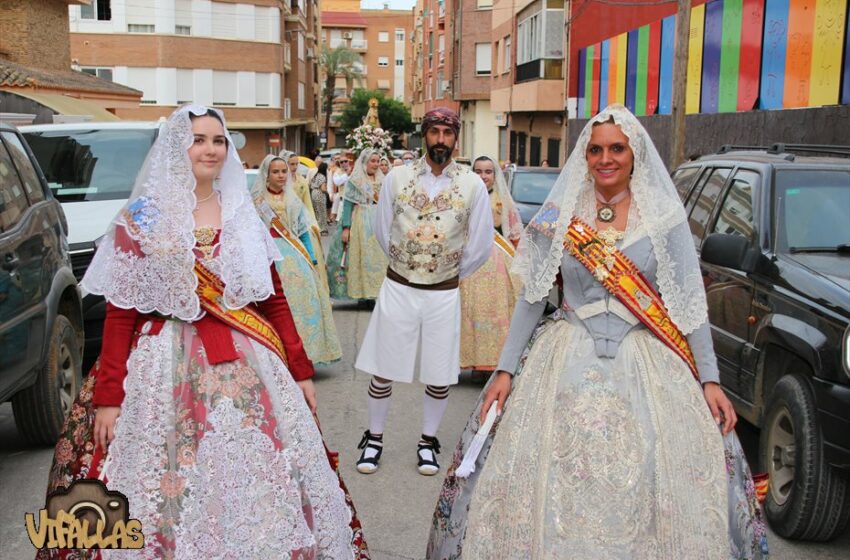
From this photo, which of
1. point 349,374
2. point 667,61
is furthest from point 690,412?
point 667,61

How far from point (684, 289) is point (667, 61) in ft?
58.1

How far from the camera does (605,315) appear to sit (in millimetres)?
3779

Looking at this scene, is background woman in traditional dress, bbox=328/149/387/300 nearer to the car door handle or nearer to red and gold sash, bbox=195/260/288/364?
the car door handle

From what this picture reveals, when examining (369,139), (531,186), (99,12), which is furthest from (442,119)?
(99,12)

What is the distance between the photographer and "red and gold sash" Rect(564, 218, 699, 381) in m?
3.76

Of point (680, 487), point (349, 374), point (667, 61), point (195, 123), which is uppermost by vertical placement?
point (667, 61)

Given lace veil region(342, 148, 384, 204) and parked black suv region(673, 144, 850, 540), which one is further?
lace veil region(342, 148, 384, 204)

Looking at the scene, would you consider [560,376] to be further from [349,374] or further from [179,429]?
[349,374]

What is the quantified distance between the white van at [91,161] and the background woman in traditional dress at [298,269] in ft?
4.56

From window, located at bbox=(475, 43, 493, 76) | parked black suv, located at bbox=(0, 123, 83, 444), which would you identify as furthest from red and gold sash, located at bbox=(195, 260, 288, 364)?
window, located at bbox=(475, 43, 493, 76)

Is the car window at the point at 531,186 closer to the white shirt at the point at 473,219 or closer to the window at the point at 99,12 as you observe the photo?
the white shirt at the point at 473,219

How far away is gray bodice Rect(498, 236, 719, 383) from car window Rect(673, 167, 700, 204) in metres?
3.66

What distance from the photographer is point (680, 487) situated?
3.45m
